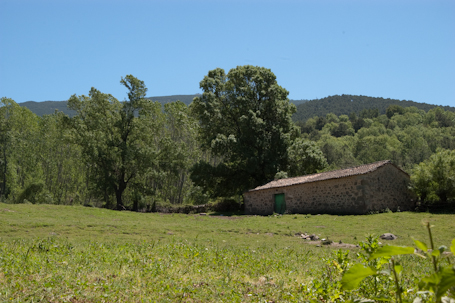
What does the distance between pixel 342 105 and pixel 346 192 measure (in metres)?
148

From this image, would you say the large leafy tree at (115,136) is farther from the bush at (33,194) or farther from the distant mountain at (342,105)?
the distant mountain at (342,105)

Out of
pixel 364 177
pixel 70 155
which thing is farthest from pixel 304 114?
pixel 364 177

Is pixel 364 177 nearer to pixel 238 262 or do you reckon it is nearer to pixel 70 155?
pixel 238 262

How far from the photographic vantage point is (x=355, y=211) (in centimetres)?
2312

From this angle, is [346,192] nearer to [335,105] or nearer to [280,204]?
[280,204]

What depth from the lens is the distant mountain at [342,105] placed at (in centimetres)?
15100

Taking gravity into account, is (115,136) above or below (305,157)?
above

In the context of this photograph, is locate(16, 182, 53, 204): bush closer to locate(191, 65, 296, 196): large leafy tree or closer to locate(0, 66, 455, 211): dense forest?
locate(0, 66, 455, 211): dense forest

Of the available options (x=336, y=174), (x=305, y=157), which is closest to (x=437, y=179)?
(x=336, y=174)

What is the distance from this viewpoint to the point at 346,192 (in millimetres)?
23812

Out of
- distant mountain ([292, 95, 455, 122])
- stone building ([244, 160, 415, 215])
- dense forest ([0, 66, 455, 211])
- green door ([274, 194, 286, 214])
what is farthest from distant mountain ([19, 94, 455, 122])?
stone building ([244, 160, 415, 215])

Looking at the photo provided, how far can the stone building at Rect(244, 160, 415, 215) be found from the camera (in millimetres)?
23062

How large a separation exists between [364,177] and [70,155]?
37.7 m

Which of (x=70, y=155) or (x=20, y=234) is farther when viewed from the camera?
(x=70, y=155)
